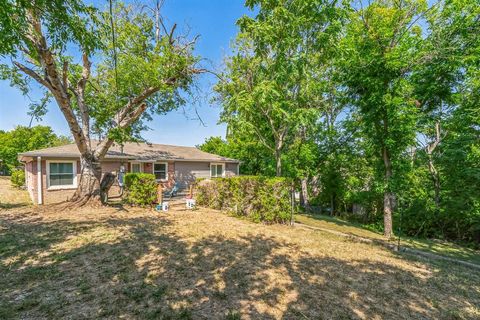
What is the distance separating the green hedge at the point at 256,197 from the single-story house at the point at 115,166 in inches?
291

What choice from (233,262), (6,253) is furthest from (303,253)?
(6,253)

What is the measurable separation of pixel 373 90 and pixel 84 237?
34.0 ft

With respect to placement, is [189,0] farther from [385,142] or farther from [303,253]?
[303,253]

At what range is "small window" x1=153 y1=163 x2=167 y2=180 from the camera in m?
16.6

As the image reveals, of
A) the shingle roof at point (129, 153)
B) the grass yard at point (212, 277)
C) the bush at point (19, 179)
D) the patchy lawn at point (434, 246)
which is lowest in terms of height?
the patchy lawn at point (434, 246)

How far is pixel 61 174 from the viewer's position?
1207 cm

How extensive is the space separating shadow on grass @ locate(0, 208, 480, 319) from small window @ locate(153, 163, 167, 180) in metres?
10.6

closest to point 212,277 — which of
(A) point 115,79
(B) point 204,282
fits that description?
(B) point 204,282

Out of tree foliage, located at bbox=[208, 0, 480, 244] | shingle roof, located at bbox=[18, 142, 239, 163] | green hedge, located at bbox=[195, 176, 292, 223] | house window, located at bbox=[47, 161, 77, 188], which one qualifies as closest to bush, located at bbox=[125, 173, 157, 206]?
shingle roof, located at bbox=[18, 142, 239, 163]

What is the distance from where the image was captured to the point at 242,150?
72.8 feet

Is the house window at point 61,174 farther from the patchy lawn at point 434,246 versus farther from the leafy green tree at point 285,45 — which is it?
the patchy lawn at point 434,246

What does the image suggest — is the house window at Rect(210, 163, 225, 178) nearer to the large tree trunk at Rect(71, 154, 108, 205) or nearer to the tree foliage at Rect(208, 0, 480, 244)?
the tree foliage at Rect(208, 0, 480, 244)

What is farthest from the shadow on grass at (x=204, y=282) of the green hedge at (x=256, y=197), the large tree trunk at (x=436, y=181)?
the large tree trunk at (x=436, y=181)

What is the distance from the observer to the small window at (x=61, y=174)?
11703 mm
